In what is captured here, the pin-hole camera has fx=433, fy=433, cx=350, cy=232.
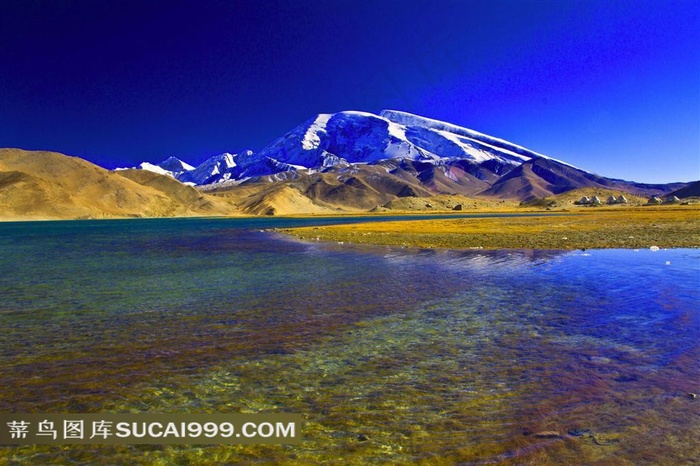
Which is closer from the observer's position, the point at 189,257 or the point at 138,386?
the point at 138,386

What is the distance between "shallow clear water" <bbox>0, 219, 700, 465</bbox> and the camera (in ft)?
24.6

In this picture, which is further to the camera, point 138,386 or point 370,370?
point 370,370

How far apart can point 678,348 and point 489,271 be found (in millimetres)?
15801

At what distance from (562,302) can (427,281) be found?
7814 mm

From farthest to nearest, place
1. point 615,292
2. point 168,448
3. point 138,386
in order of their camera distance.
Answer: point 615,292, point 138,386, point 168,448

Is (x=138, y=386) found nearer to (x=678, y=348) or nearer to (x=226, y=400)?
(x=226, y=400)

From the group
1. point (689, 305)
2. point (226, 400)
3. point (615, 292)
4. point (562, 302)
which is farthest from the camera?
point (615, 292)

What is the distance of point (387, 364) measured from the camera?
37.6 ft

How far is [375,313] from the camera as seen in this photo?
17328 mm

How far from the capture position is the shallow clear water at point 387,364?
7.50 metres

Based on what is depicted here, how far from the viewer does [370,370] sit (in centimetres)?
1105

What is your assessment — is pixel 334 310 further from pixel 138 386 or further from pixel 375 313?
pixel 138 386

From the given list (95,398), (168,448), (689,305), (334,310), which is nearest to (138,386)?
(95,398)

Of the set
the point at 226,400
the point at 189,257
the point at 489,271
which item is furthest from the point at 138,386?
the point at 189,257
